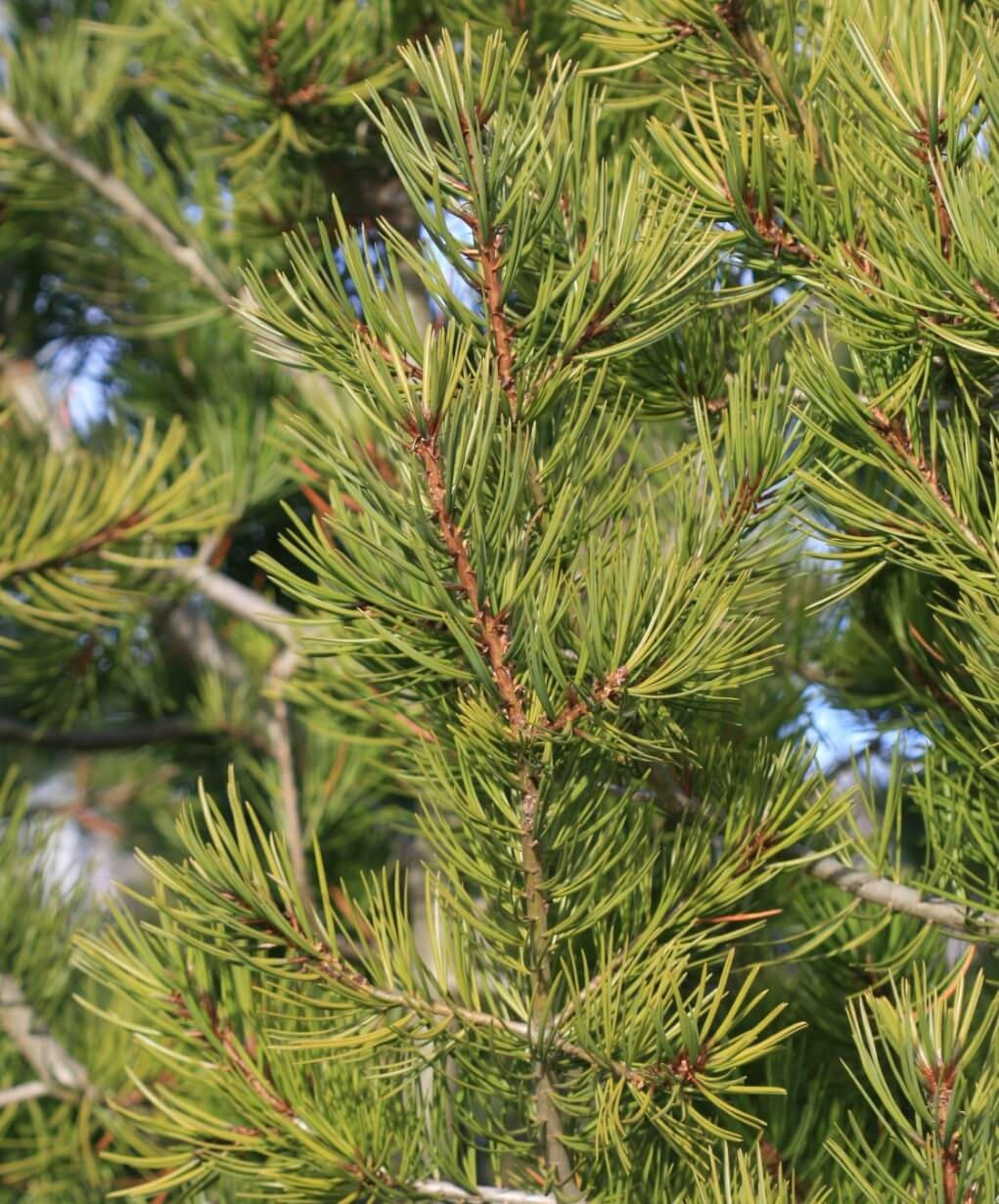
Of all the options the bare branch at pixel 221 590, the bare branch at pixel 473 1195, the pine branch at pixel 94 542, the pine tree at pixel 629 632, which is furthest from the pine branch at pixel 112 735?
the bare branch at pixel 473 1195

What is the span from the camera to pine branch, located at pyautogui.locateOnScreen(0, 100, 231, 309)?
0.74 meters

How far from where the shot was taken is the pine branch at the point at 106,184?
2.42ft

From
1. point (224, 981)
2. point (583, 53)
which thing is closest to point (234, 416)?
point (583, 53)

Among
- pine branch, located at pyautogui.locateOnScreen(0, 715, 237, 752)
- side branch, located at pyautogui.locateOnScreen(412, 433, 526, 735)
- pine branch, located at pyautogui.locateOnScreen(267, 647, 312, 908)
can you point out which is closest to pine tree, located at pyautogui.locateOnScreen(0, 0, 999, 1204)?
side branch, located at pyautogui.locateOnScreen(412, 433, 526, 735)

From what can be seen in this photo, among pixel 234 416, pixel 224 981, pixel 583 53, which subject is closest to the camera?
pixel 224 981

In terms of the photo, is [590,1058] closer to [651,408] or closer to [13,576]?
[651,408]

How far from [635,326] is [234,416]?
1.67ft

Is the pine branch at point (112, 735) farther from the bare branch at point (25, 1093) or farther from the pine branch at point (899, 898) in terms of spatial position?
the pine branch at point (899, 898)

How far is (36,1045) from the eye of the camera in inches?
27.2

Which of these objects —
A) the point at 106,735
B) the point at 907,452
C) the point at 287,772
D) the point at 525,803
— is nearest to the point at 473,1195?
the point at 525,803

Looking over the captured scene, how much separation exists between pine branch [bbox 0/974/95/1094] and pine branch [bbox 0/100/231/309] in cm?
40

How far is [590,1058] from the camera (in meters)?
0.36

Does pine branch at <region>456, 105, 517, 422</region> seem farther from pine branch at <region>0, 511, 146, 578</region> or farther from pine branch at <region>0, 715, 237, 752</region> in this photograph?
pine branch at <region>0, 715, 237, 752</region>

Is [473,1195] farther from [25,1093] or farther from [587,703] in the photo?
[25,1093]
